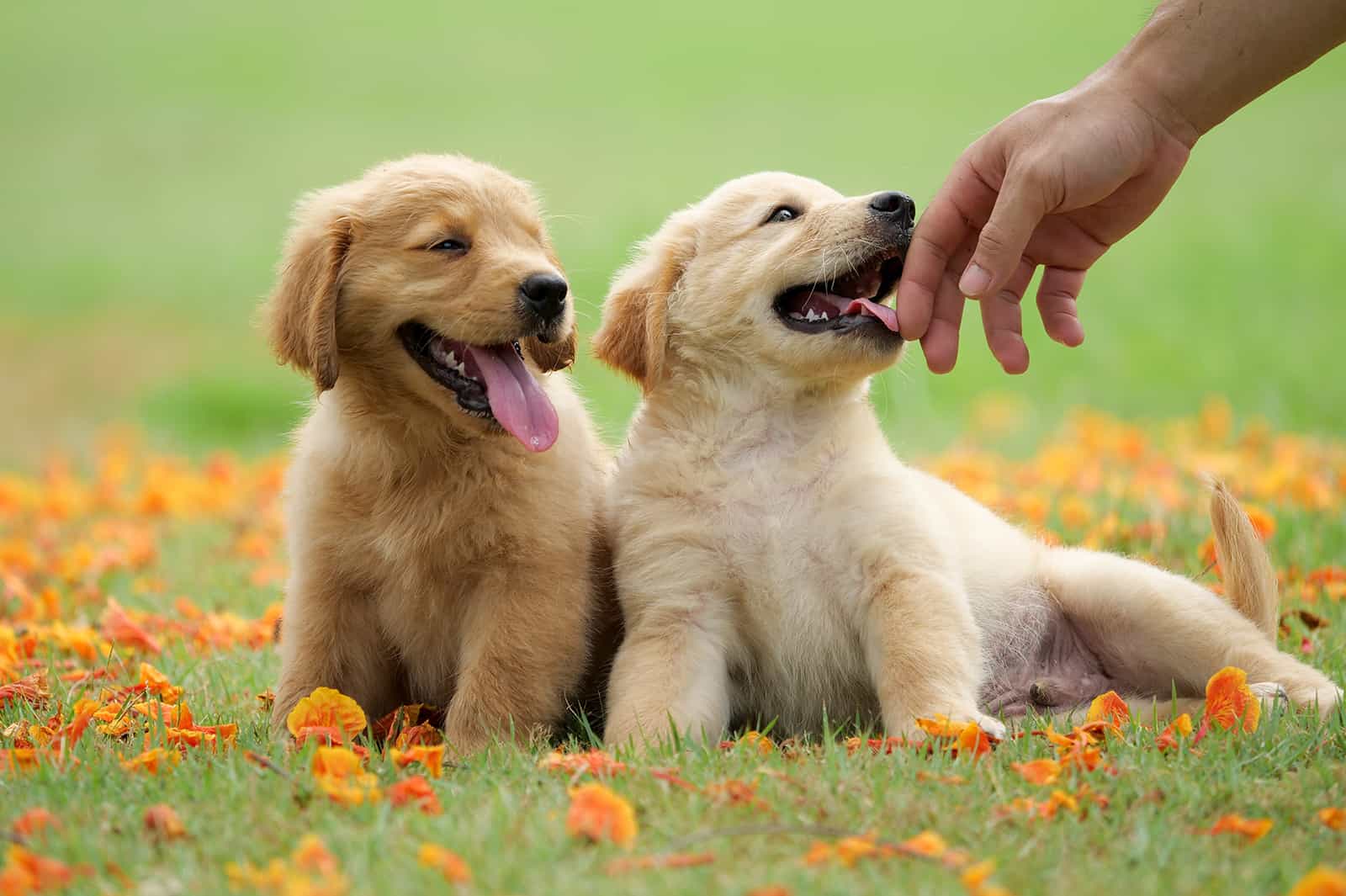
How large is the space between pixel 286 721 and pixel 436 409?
34.0 inches

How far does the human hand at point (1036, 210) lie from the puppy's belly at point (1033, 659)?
68 cm

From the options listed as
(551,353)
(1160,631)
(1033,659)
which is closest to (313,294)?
(551,353)

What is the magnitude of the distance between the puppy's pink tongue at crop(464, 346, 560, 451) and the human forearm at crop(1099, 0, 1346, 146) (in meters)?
1.66

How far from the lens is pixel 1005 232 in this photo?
3428 mm

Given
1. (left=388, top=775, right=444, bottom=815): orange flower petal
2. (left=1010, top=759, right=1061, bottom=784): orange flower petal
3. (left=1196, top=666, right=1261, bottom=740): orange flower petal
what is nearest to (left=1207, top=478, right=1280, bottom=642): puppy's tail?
(left=1196, top=666, right=1261, bottom=740): orange flower petal

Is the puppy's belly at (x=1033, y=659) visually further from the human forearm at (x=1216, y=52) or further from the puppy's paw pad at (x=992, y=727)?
the human forearm at (x=1216, y=52)

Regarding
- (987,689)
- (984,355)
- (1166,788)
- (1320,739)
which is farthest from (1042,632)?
(984,355)

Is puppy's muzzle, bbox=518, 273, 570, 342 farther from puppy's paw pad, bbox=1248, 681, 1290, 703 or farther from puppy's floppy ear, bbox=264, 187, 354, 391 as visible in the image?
puppy's paw pad, bbox=1248, 681, 1290, 703

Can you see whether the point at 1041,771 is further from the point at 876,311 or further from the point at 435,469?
the point at 435,469

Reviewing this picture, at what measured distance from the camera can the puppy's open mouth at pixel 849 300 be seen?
12.0 feet

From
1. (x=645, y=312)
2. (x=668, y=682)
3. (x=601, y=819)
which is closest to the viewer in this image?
(x=601, y=819)

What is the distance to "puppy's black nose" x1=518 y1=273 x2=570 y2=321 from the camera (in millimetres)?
3436

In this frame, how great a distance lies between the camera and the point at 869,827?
242 cm

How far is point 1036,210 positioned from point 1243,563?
1.22m
